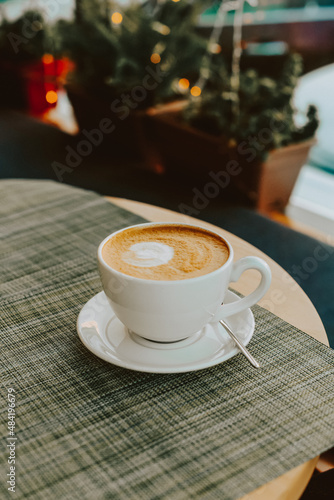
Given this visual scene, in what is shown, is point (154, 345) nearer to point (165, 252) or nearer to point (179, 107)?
point (165, 252)

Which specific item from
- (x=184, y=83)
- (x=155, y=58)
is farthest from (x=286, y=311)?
(x=184, y=83)

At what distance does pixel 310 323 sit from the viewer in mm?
849

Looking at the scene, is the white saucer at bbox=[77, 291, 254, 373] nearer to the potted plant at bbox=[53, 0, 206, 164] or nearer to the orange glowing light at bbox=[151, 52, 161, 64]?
the potted plant at bbox=[53, 0, 206, 164]

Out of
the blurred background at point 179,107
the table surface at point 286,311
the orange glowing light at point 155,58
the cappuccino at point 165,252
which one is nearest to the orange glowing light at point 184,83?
the blurred background at point 179,107

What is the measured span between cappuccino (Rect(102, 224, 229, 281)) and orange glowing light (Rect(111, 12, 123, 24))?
2595 millimetres

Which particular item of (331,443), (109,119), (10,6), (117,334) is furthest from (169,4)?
(331,443)

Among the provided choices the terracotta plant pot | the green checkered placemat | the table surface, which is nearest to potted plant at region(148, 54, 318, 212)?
the terracotta plant pot

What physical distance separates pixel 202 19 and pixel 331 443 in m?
3.76

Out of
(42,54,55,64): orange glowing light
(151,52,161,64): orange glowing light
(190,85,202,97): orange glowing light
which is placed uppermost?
(151,52,161,64): orange glowing light

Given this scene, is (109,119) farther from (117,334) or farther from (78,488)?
(78,488)

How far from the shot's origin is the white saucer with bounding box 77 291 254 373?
0.69m

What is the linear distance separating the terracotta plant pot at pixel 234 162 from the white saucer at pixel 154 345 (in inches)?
62.4

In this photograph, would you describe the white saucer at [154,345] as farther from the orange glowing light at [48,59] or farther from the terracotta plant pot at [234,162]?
the orange glowing light at [48,59]

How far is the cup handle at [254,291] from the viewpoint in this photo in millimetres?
736
